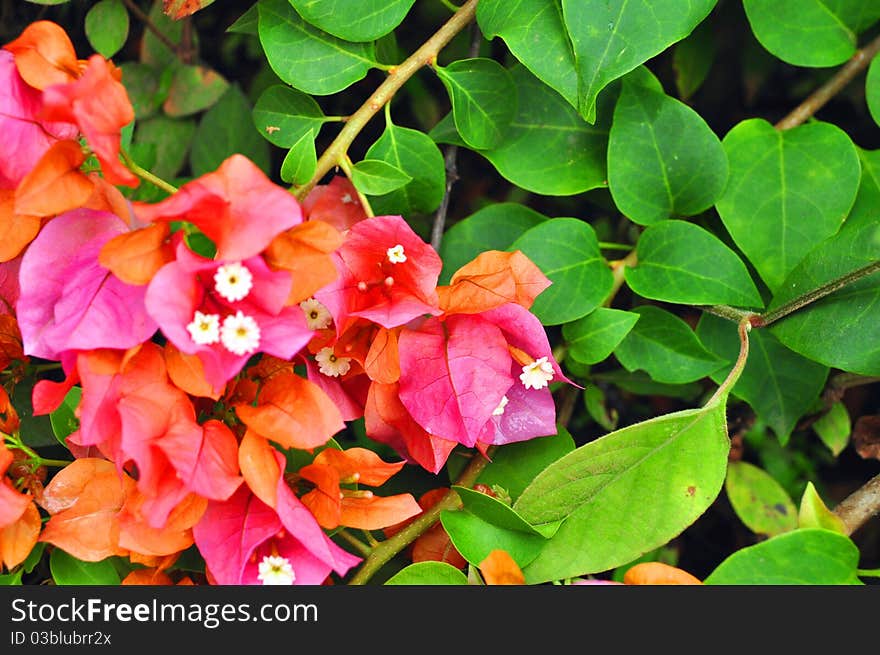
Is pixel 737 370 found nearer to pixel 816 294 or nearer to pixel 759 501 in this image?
pixel 816 294

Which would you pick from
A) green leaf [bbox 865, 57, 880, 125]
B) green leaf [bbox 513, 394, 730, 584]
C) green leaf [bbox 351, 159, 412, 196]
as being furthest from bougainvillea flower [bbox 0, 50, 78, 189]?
green leaf [bbox 865, 57, 880, 125]

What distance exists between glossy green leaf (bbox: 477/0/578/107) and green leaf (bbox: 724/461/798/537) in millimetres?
540

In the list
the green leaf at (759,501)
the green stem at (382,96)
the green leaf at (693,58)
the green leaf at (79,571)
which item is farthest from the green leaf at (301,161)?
the green leaf at (759,501)

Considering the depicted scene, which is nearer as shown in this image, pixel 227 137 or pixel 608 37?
pixel 608 37

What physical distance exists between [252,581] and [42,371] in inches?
13.9

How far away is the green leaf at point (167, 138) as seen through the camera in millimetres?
1042

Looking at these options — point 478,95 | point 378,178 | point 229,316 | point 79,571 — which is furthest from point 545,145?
point 79,571

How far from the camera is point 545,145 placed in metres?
0.87

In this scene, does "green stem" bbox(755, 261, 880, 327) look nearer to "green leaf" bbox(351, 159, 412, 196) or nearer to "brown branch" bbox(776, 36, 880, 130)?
"brown branch" bbox(776, 36, 880, 130)

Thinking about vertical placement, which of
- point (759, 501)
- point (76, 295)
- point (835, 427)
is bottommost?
point (759, 501)

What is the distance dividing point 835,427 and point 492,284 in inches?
19.6
